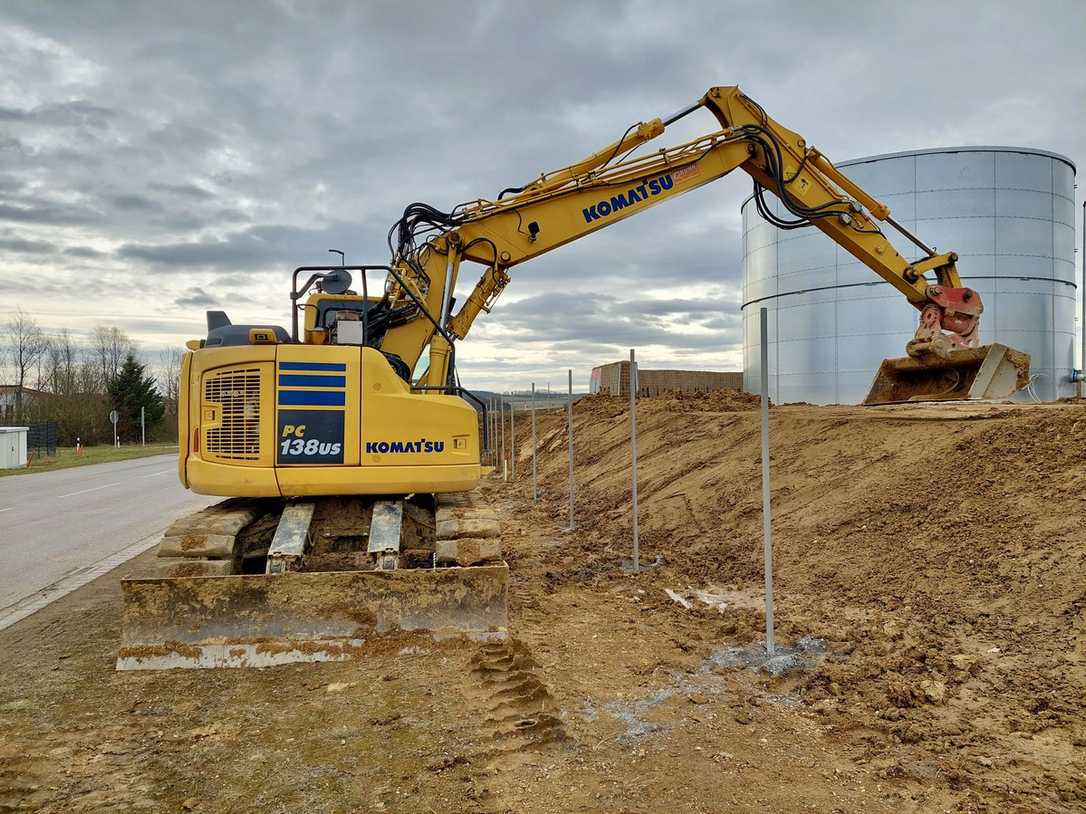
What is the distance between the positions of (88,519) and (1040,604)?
537 inches

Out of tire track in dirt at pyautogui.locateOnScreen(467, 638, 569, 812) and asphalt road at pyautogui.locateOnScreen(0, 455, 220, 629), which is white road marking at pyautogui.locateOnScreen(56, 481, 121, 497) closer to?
asphalt road at pyautogui.locateOnScreen(0, 455, 220, 629)

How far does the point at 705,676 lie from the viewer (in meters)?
5.22

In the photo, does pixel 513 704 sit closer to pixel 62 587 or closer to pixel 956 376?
pixel 62 587

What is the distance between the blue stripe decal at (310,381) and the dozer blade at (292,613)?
1478 mm

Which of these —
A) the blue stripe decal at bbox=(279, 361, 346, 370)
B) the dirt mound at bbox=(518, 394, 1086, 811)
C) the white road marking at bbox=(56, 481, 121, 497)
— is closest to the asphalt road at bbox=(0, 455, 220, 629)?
the white road marking at bbox=(56, 481, 121, 497)

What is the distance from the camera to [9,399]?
173 ft

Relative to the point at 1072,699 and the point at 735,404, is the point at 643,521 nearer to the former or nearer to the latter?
the point at 1072,699

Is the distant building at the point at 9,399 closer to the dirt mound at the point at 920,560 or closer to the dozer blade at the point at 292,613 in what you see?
the dirt mound at the point at 920,560

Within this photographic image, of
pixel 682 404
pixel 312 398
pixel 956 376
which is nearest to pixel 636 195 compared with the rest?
pixel 312 398

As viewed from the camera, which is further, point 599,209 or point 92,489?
point 92,489

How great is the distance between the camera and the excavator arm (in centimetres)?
784

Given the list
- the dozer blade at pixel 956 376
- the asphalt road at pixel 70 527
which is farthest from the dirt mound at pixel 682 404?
the asphalt road at pixel 70 527

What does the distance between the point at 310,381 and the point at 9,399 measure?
58.4 m

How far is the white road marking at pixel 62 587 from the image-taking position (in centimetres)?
689
